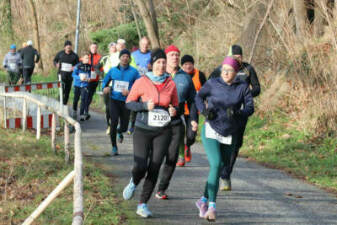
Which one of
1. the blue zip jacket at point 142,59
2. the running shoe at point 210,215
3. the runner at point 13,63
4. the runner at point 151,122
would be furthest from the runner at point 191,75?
the runner at point 13,63

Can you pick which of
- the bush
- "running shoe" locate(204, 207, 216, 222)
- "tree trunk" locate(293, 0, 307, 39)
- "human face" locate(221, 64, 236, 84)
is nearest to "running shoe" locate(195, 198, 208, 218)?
"running shoe" locate(204, 207, 216, 222)

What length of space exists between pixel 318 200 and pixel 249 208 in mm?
1420

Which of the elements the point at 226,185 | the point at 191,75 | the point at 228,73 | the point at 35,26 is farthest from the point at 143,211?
the point at 35,26

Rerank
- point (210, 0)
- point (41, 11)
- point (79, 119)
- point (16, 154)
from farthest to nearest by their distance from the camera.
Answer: point (41, 11), point (210, 0), point (79, 119), point (16, 154)

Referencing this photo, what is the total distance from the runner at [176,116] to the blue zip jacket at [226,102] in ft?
1.46

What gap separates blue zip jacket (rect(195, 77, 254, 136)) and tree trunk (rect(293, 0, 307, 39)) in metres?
7.53

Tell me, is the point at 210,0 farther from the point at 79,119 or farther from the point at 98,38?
the point at 98,38

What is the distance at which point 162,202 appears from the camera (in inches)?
306

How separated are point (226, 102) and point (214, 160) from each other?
69 cm

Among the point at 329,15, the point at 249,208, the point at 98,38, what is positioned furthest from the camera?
the point at 98,38

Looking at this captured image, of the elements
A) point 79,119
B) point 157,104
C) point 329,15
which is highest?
point 329,15

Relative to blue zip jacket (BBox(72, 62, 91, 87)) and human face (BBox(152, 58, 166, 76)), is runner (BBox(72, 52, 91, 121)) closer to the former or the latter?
blue zip jacket (BBox(72, 62, 91, 87))

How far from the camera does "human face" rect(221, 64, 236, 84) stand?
6961 millimetres

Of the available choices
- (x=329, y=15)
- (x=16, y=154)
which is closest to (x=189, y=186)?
(x=16, y=154)
